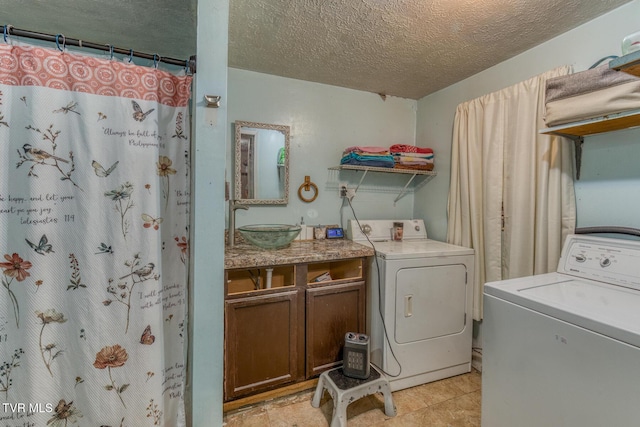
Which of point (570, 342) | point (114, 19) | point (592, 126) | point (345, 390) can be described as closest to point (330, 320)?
point (345, 390)

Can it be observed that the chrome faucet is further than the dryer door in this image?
Yes

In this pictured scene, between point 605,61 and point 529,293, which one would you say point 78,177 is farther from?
point 605,61

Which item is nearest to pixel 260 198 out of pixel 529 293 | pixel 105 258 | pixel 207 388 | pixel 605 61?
pixel 105 258

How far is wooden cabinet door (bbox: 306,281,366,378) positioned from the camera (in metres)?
1.78

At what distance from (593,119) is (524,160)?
519mm

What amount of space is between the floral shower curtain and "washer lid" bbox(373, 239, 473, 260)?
4.49ft

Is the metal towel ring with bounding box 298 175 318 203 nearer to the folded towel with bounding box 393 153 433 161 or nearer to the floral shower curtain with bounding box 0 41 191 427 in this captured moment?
the folded towel with bounding box 393 153 433 161

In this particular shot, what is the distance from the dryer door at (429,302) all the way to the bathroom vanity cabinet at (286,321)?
270 millimetres

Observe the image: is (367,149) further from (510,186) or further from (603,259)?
(603,259)

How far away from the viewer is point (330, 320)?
184 cm

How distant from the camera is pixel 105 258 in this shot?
1177mm

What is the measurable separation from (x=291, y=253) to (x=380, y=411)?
3.66ft

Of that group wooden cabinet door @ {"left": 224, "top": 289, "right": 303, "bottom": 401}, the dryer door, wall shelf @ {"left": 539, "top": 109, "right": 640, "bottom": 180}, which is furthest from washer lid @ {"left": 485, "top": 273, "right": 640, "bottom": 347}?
wooden cabinet door @ {"left": 224, "top": 289, "right": 303, "bottom": 401}

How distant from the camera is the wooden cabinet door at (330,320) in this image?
1.78 meters
